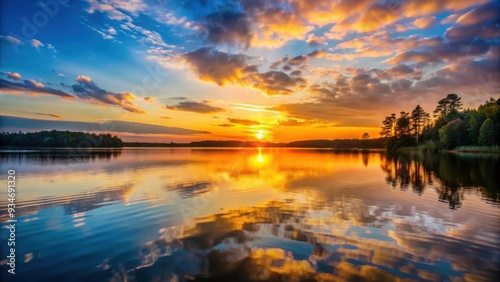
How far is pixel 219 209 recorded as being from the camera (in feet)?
49.5

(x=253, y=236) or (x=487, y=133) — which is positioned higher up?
(x=487, y=133)

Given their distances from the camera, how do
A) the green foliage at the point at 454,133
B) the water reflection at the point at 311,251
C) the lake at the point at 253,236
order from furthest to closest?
the green foliage at the point at 454,133 → the lake at the point at 253,236 → the water reflection at the point at 311,251

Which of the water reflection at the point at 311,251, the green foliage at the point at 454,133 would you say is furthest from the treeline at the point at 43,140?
the green foliage at the point at 454,133

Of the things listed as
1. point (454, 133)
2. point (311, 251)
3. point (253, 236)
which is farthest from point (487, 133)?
point (253, 236)

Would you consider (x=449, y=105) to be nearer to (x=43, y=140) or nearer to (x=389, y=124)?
(x=389, y=124)

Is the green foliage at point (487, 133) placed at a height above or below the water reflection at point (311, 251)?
above

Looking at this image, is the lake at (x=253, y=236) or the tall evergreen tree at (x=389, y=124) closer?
the lake at (x=253, y=236)

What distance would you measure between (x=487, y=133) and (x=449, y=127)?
12.3 m

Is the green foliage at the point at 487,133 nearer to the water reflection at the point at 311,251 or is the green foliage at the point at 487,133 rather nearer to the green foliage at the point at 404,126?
the green foliage at the point at 404,126

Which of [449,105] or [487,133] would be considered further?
[449,105]

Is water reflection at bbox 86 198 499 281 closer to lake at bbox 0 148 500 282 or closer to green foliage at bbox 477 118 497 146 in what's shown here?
lake at bbox 0 148 500 282

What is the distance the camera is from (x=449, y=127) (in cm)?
9125

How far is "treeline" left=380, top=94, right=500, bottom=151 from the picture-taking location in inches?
3204

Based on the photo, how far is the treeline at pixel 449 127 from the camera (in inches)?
3204
